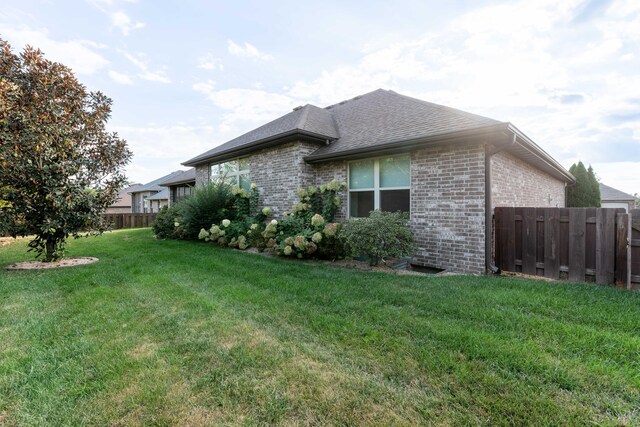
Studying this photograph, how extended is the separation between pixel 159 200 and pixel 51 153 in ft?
86.2

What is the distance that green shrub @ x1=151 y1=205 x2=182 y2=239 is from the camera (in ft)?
37.6

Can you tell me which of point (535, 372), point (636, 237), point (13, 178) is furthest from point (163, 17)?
point (636, 237)

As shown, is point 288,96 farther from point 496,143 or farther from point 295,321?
point 295,321

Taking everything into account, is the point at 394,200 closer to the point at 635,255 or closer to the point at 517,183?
the point at 517,183

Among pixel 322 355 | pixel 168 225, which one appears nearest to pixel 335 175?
pixel 322 355

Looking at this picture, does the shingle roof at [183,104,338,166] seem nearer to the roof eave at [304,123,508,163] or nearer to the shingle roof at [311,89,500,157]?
the shingle roof at [311,89,500,157]

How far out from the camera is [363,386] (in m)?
2.04

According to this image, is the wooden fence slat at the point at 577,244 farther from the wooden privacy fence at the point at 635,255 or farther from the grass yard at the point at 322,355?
the grass yard at the point at 322,355

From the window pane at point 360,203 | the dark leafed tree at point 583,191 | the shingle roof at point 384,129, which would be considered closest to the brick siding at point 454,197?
the window pane at point 360,203

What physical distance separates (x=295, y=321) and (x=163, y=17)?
31.1ft

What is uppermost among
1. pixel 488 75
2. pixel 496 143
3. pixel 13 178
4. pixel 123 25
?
pixel 123 25

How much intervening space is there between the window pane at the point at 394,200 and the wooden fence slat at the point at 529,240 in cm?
244

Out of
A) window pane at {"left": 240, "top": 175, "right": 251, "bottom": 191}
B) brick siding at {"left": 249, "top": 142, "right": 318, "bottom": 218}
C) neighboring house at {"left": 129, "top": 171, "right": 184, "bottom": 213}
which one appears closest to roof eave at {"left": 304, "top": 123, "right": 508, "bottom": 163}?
brick siding at {"left": 249, "top": 142, "right": 318, "bottom": 218}

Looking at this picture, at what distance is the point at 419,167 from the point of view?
265 inches
